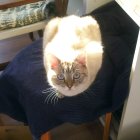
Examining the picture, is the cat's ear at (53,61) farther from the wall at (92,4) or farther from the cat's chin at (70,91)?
the wall at (92,4)

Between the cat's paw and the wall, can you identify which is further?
the wall

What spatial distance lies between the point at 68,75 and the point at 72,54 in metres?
0.08

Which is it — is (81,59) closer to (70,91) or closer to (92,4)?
(70,91)

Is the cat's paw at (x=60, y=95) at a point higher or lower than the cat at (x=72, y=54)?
lower

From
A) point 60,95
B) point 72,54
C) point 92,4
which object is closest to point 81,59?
point 72,54

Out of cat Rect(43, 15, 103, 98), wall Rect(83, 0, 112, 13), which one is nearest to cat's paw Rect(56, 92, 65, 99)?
cat Rect(43, 15, 103, 98)

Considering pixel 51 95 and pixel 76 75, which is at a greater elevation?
pixel 76 75

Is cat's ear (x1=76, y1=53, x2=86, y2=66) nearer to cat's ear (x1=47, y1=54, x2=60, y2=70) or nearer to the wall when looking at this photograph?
cat's ear (x1=47, y1=54, x2=60, y2=70)

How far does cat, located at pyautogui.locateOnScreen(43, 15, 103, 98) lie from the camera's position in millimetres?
931

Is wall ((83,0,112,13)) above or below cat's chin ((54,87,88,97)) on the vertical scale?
above

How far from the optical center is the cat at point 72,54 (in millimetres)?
931

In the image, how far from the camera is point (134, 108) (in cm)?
112

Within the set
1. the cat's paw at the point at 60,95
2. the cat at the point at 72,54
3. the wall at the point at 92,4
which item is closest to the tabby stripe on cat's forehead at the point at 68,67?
Answer: the cat at the point at 72,54

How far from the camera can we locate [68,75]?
0.93 metres
